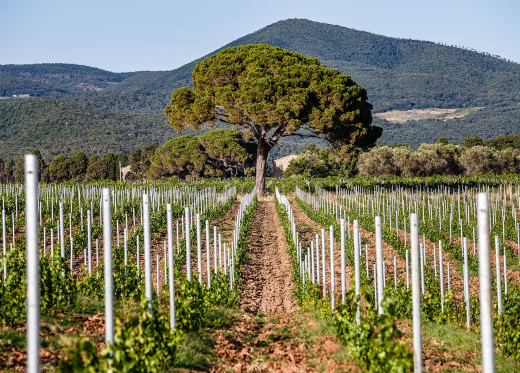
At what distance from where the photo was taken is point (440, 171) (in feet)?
195

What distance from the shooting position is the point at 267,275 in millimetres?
12812

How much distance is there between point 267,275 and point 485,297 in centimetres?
947

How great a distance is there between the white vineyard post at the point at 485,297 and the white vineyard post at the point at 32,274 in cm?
287

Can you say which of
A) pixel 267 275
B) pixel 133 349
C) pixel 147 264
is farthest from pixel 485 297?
pixel 267 275

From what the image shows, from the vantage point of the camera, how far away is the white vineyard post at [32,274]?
3332mm

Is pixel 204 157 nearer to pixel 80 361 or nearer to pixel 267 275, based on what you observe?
pixel 267 275

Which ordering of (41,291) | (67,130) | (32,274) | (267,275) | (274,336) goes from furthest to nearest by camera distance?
(67,130)
(267,275)
(274,336)
(41,291)
(32,274)

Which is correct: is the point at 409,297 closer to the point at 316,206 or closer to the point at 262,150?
the point at 316,206

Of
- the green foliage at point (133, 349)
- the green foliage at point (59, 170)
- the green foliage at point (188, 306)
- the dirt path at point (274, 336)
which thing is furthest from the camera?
the green foliage at point (59, 170)

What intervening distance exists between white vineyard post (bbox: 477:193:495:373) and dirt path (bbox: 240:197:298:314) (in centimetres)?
611

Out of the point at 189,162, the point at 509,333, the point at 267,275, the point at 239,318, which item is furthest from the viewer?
the point at 189,162

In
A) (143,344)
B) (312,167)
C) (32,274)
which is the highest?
(312,167)

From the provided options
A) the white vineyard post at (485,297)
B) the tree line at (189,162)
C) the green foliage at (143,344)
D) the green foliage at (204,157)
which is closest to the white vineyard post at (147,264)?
the green foliage at (143,344)

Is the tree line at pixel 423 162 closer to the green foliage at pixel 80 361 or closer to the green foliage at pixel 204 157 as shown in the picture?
the green foliage at pixel 204 157
